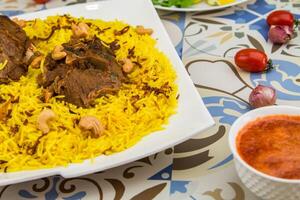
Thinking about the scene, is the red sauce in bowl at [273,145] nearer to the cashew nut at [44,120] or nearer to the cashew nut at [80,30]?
the cashew nut at [44,120]

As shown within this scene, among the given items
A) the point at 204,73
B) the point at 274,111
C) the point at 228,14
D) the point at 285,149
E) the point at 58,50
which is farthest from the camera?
the point at 228,14

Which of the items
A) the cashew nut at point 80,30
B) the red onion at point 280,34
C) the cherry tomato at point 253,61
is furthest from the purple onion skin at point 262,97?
the cashew nut at point 80,30

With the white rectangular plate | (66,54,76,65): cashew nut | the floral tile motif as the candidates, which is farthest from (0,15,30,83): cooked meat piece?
the floral tile motif

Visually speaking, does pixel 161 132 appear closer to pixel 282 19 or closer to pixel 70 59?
pixel 70 59

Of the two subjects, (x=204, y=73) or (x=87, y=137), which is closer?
(x=87, y=137)

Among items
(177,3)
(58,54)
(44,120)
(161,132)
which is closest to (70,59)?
(58,54)

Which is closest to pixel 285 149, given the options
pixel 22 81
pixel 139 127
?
pixel 139 127

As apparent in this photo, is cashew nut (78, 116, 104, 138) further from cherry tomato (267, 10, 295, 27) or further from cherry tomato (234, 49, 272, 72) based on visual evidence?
cherry tomato (267, 10, 295, 27)

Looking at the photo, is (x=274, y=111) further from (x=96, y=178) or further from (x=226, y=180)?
(x=96, y=178)
